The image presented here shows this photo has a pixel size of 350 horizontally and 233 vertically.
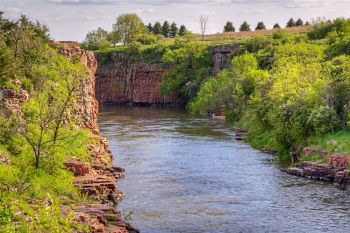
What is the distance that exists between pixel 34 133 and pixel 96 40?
115465 millimetres

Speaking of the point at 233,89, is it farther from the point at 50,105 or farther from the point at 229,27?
the point at 229,27

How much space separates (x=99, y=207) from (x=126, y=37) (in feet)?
433

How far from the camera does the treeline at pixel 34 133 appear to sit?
2967cm

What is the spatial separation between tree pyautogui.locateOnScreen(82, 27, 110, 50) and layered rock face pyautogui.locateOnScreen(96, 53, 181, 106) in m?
7.45

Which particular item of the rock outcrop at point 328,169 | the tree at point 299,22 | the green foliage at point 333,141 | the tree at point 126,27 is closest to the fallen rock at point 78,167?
the rock outcrop at point 328,169

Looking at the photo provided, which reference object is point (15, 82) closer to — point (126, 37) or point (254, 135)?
point (254, 135)

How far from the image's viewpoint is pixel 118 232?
1215 inches

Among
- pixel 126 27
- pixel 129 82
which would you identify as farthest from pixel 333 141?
pixel 126 27

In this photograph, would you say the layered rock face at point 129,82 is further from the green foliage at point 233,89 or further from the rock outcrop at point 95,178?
the rock outcrop at point 95,178

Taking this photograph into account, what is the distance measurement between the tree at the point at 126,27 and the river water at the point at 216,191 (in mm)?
96984

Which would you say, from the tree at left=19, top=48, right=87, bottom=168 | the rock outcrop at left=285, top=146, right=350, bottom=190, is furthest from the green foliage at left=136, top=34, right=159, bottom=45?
the rock outcrop at left=285, top=146, right=350, bottom=190

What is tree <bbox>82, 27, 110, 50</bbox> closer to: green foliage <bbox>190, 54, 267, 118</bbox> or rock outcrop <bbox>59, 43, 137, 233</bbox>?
green foliage <bbox>190, 54, 267, 118</bbox>

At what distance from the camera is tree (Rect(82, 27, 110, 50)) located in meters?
146

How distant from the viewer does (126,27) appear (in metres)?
164
